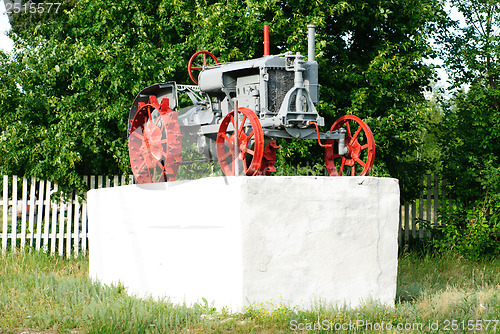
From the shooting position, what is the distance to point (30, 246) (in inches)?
433

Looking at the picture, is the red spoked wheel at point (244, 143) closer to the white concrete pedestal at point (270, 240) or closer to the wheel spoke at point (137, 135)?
the white concrete pedestal at point (270, 240)

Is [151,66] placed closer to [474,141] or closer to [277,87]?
[277,87]

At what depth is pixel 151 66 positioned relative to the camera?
1055 centimetres

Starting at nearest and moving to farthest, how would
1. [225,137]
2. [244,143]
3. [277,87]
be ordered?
[244,143] → [225,137] → [277,87]

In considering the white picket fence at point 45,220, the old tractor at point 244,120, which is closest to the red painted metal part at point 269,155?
the old tractor at point 244,120

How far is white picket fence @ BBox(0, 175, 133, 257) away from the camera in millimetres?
11016

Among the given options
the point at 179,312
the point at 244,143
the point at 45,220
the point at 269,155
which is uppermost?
the point at 244,143

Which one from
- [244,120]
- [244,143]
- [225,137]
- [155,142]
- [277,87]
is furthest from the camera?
[155,142]

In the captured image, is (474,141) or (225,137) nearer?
(225,137)

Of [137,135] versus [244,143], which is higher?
[137,135]

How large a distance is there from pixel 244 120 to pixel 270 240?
4.87 ft

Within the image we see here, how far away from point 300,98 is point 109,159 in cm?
550

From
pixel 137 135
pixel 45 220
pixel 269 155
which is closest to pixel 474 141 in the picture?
pixel 269 155

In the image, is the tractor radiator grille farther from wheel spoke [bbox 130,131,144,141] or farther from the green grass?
the green grass
